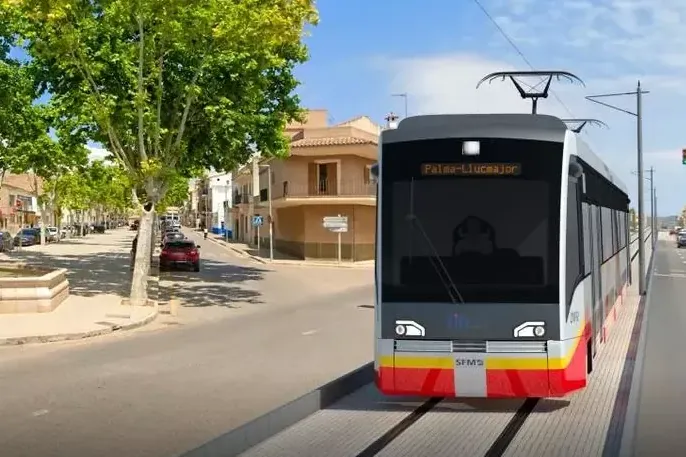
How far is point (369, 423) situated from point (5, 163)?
35.4m

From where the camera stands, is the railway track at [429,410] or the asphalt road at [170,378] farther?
the asphalt road at [170,378]

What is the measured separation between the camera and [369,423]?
28.9 ft

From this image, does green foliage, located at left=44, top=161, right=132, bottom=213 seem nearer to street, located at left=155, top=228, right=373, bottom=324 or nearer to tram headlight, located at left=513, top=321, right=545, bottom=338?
street, located at left=155, top=228, right=373, bottom=324

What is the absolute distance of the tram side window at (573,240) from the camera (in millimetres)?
8943

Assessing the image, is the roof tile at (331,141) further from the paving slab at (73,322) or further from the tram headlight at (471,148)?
the tram headlight at (471,148)

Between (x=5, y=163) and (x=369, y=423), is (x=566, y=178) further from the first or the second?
(x=5, y=163)

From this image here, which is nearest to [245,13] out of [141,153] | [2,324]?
[141,153]

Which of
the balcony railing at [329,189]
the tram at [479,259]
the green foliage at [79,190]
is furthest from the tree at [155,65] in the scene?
the balcony railing at [329,189]

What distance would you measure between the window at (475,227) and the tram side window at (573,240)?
24 cm

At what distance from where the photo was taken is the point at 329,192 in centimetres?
5309

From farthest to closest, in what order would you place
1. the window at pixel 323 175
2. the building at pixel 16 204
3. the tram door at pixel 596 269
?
1. the building at pixel 16 204
2. the window at pixel 323 175
3. the tram door at pixel 596 269

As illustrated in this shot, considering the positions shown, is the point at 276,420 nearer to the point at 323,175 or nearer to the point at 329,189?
the point at 329,189

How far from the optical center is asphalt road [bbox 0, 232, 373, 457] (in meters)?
8.20

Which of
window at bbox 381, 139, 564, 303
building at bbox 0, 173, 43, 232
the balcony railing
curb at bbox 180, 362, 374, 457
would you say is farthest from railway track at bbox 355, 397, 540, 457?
building at bbox 0, 173, 43, 232
